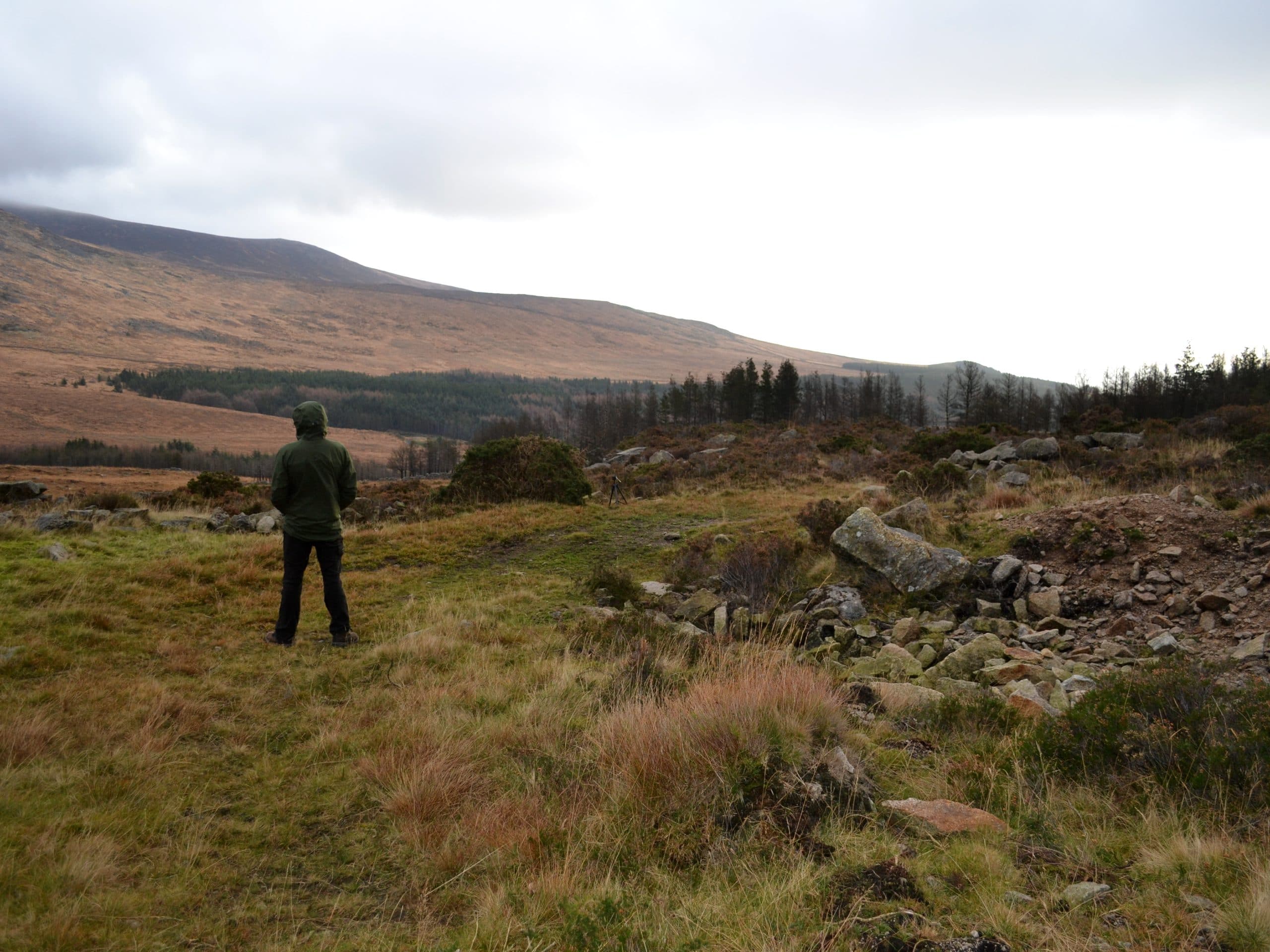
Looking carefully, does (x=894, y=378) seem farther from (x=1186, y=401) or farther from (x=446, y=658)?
(x=446, y=658)

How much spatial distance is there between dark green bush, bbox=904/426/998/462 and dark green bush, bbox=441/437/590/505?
46.6 ft

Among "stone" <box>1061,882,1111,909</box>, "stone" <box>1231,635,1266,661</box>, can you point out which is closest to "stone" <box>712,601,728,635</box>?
"stone" <box>1231,635,1266,661</box>

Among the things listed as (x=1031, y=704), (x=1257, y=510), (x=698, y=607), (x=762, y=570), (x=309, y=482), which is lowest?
(x=698, y=607)

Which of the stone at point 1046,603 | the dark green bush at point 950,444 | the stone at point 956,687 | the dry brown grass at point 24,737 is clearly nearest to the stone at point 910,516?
the stone at point 1046,603

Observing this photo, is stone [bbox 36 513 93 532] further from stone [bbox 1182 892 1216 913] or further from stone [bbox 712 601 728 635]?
stone [bbox 1182 892 1216 913]

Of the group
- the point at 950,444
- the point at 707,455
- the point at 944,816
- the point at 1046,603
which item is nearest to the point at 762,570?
the point at 1046,603

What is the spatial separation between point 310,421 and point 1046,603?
8128 millimetres

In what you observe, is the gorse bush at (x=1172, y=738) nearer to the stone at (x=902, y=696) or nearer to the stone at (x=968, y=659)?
the stone at (x=902, y=696)

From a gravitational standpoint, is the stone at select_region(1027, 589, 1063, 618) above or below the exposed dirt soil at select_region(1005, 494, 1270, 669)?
below

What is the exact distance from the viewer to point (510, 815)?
3.56 meters

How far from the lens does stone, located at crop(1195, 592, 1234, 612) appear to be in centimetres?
671

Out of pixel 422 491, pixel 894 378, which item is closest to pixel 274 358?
pixel 894 378

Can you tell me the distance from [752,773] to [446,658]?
376 centimetres

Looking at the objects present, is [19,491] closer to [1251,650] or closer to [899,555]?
[899,555]
